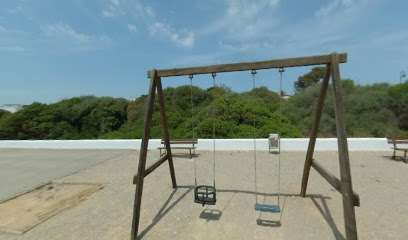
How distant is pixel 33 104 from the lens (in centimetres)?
2342

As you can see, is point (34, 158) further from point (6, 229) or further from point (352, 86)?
point (352, 86)

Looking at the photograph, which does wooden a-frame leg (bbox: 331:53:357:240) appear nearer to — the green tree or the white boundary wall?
the white boundary wall

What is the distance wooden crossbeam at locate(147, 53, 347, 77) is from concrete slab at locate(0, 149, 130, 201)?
4.91m

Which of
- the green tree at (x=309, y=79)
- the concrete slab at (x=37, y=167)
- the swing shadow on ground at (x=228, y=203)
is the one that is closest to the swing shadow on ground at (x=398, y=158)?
the swing shadow on ground at (x=228, y=203)

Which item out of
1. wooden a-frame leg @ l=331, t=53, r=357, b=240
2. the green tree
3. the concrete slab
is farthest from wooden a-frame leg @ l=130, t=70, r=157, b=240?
the green tree

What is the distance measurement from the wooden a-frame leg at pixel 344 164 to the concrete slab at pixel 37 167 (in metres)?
6.68

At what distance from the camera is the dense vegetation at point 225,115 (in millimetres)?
14234

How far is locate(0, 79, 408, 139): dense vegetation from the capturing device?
560 inches

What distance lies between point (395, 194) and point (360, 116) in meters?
13.2

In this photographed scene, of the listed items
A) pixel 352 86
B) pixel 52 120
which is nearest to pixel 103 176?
pixel 352 86

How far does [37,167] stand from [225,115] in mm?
9765

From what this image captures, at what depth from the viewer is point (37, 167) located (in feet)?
26.5

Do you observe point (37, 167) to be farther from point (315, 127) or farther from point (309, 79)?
point (309, 79)

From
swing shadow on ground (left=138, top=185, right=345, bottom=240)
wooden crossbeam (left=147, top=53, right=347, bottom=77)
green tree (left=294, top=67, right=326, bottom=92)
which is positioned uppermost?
green tree (left=294, top=67, right=326, bottom=92)
